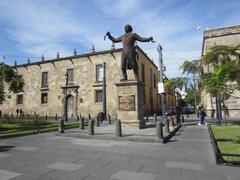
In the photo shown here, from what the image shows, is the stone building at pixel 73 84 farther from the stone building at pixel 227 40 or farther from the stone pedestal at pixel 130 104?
the stone pedestal at pixel 130 104

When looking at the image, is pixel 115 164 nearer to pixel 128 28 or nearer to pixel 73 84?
pixel 128 28

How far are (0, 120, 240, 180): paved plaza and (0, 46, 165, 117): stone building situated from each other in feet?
59.4

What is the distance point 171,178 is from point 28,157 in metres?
4.57

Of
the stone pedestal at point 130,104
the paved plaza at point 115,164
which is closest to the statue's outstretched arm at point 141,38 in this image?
the stone pedestal at point 130,104

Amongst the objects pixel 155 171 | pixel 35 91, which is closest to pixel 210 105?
pixel 155 171

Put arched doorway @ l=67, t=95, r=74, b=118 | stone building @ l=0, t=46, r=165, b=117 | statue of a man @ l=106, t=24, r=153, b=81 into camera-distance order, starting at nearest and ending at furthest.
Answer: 1. statue of a man @ l=106, t=24, r=153, b=81
2. stone building @ l=0, t=46, r=165, b=117
3. arched doorway @ l=67, t=95, r=74, b=118

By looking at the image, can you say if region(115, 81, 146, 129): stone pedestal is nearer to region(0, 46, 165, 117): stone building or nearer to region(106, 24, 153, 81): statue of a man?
region(106, 24, 153, 81): statue of a man

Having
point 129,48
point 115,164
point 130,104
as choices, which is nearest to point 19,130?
point 130,104

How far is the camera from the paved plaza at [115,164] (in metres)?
4.75

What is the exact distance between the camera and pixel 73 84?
98.8ft

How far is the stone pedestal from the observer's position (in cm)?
1259

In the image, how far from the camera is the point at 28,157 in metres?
6.72

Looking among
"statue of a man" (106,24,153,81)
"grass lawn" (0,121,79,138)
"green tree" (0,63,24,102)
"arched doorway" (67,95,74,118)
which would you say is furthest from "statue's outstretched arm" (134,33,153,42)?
"arched doorway" (67,95,74,118)

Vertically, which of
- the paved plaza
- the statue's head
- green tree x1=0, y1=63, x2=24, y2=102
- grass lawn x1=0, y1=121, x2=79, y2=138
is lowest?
the paved plaza
